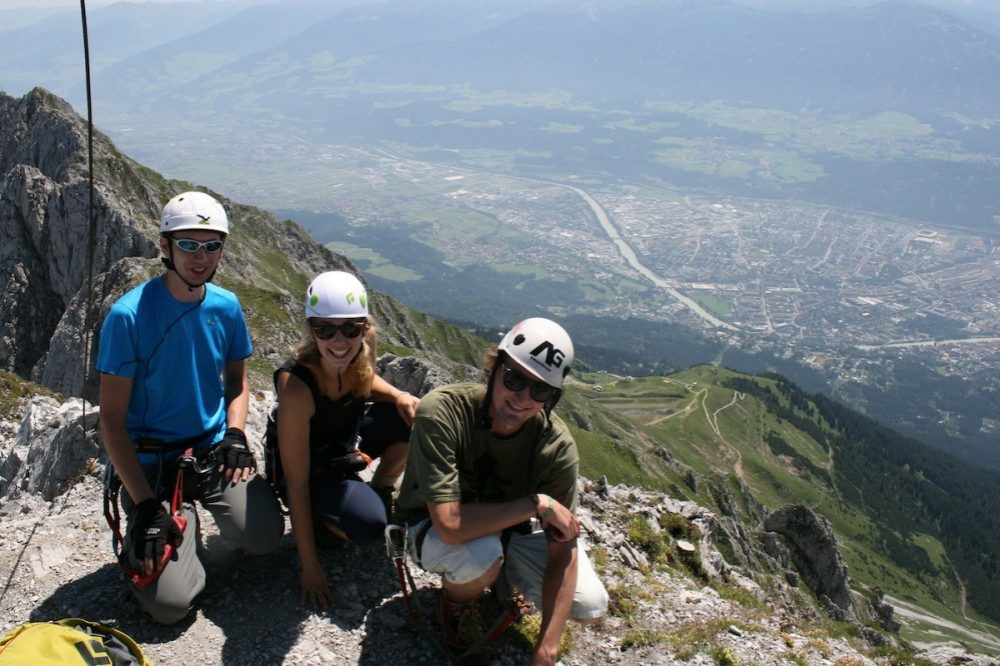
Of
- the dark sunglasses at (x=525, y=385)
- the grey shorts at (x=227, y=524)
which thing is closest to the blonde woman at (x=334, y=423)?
the grey shorts at (x=227, y=524)

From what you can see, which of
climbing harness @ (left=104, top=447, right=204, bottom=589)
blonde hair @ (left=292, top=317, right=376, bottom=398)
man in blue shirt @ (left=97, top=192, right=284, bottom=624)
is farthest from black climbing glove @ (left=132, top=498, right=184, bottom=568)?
blonde hair @ (left=292, top=317, right=376, bottom=398)

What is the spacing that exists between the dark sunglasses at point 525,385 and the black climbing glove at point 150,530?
17.2 ft

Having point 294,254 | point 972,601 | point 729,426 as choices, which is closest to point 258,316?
point 294,254

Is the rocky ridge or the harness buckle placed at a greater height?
the harness buckle

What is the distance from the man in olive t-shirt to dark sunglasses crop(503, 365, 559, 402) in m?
0.01

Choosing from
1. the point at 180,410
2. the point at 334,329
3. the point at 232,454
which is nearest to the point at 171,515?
the point at 232,454

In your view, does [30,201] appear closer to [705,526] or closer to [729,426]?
[705,526]

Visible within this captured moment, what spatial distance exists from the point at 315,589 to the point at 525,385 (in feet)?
16.7

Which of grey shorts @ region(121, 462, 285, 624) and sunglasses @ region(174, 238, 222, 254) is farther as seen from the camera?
grey shorts @ region(121, 462, 285, 624)

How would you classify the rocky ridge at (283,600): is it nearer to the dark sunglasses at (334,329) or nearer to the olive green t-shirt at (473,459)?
the olive green t-shirt at (473,459)

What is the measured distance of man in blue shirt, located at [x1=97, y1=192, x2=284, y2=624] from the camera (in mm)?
9352

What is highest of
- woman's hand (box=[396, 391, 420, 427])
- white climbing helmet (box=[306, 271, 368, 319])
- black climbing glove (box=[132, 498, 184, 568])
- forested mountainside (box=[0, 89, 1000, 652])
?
white climbing helmet (box=[306, 271, 368, 319])

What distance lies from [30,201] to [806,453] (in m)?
199

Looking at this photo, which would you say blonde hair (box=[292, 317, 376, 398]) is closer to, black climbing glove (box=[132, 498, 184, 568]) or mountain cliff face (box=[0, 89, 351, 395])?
black climbing glove (box=[132, 498, 184, 568])
